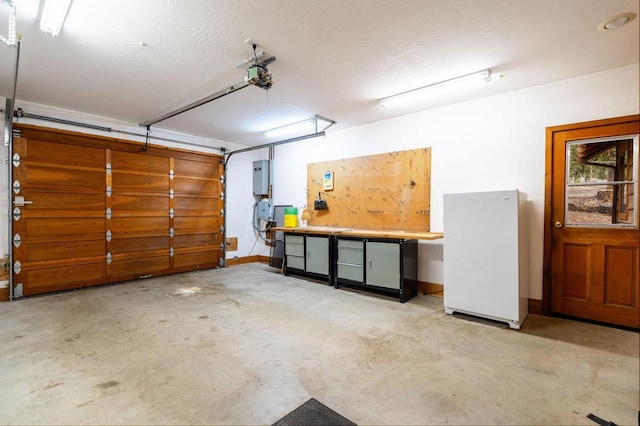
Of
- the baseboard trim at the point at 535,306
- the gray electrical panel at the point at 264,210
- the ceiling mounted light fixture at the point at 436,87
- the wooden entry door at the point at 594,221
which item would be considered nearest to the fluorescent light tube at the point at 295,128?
the ceiling mounted light fixture at the point at 436,87

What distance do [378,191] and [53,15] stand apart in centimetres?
426

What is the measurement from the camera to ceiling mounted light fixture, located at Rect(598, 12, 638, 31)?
228 cm

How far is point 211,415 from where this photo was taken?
1780 mm

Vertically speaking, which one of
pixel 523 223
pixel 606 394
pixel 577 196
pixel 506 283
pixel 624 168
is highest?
pixel 624 168

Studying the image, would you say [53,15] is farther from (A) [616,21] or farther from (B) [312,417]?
(A) [616,21]

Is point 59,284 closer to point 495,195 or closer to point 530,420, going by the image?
point 530,420

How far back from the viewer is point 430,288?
439 centimetres

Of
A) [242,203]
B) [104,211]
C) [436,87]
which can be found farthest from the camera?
[242,203]

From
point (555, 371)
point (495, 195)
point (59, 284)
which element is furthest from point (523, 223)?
point (59, 284)

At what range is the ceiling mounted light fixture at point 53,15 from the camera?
85.1 inches

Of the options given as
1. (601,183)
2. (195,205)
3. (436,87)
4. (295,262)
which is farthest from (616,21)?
(195,205)

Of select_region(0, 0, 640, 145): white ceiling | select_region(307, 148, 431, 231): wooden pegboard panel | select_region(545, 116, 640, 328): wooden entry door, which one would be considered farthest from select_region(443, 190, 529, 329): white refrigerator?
select_region(0, 0, 640, 145): white ceiling

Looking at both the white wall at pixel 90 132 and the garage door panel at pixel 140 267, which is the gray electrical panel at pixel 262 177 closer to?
the white wall at pixel 90 132

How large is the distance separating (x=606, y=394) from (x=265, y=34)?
376 centimetres
